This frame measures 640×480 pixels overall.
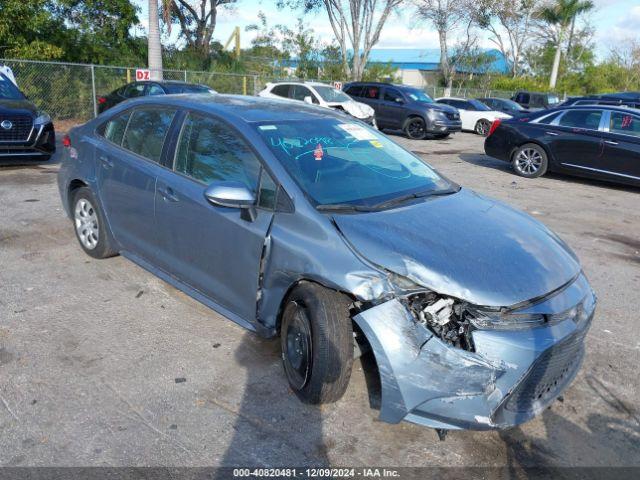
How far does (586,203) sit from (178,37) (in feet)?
75.4

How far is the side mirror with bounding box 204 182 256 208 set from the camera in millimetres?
3223

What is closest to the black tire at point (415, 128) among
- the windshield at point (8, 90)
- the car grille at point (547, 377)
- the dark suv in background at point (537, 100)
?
the dark suv in background at point (537, 100)

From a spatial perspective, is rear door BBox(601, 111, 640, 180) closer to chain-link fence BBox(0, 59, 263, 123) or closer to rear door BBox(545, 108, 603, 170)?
rear door BBox(545, 108, 603, 170)

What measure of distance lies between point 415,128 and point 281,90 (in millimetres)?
4677

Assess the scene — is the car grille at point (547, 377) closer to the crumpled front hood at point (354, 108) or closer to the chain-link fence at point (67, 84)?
the crumpled front hood at point (354, 108)

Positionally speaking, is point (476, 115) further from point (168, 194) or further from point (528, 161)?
point (168, 194)

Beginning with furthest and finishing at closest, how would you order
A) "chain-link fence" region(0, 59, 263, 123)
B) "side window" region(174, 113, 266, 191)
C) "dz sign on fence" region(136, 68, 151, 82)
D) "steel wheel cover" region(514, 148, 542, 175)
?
"dz sign on fence" region(136, 68, 151, 82) < "chain-link fence" region(0, 59, 263, 123) < "steel wheel cover" region(514, 148, 542, 175) < "side window" region(174, 113, 266, 191)

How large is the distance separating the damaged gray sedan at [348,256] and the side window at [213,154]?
0.03ft

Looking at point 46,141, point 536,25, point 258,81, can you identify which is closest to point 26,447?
point 46,141

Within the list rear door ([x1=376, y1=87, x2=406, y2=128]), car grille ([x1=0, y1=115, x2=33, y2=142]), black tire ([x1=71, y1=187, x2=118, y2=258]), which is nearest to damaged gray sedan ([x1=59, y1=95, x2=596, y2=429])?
black tire ([x1=71, y1=187, x2=118, y2=258])

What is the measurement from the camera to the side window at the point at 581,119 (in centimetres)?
1056

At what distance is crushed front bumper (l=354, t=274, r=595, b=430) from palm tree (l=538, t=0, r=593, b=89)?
142ft

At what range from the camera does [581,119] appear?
1077cm

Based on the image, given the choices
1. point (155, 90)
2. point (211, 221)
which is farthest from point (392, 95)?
point (211, 221)
